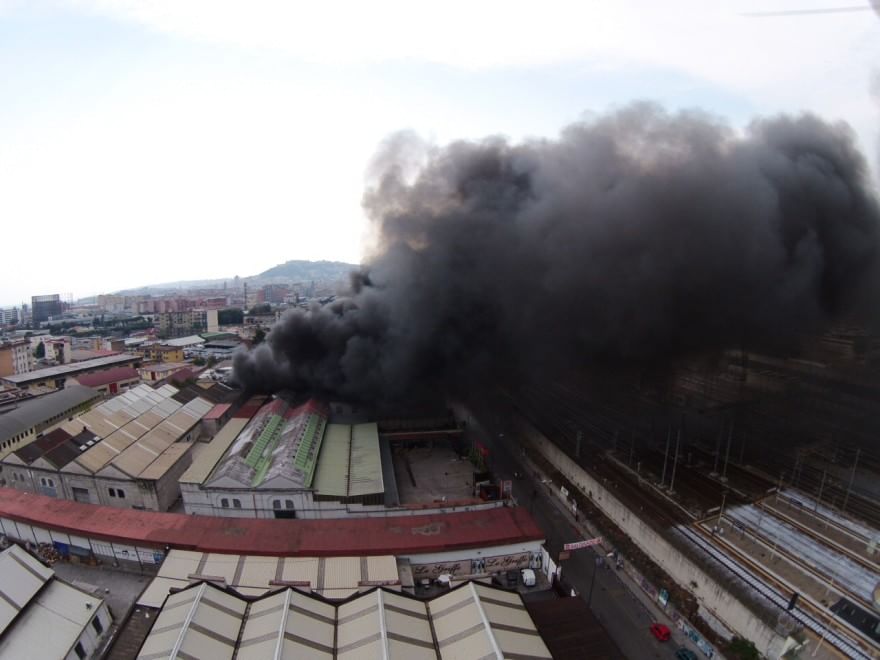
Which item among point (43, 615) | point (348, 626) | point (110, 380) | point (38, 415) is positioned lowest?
point (110, 380)

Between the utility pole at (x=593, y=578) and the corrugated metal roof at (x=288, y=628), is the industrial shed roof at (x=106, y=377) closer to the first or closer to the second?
the corrugated metal roof at (x=288, y=628)

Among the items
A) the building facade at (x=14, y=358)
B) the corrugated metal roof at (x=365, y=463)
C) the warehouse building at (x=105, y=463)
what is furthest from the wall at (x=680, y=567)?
the building facade at (x=14, y=358)

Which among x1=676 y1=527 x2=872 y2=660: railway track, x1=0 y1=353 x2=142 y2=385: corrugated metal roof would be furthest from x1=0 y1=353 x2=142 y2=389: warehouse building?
x1=676 y1=527 x2=872 y2=660: railway track

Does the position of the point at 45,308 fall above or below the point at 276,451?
below

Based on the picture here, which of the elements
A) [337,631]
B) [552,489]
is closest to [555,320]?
[552,489]

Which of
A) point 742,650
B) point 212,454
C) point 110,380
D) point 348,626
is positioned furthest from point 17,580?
point 110,380

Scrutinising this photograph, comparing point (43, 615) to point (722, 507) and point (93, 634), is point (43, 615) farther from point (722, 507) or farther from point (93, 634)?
point (722, 507)

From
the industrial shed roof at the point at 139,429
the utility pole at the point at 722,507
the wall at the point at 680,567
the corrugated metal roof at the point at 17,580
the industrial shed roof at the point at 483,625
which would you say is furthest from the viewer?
the industrial shed roof at the point at 139,429
